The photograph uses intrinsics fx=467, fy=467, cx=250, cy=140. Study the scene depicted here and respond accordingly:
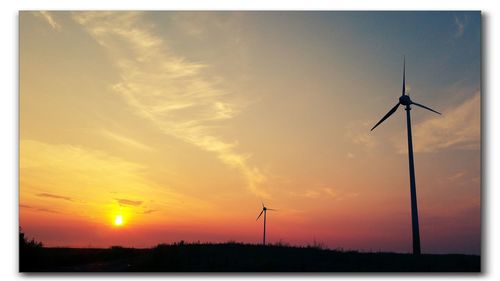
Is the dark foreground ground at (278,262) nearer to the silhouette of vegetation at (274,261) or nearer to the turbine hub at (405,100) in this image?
the silhouette of vegetation at (274,261)

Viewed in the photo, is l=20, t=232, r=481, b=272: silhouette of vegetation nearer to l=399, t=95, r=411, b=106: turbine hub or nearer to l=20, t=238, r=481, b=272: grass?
l=20, t=238, r=481, b=272: grass

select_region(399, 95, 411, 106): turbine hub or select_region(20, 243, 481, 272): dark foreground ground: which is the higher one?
select_region(399, 95, 411, 106): turbine hub

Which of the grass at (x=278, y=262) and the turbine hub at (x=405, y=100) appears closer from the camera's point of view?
the grass at (x=278, y=262)

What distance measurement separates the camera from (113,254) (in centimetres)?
2739

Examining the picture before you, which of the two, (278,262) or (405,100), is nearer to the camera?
(278,262)

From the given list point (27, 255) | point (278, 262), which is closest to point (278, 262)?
point (278, 262)

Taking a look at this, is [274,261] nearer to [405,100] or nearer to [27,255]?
[27,255]

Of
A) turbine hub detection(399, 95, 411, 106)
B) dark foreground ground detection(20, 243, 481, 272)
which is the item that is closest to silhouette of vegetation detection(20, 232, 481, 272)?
dark foreground ground detection(20, 243, 481, 272)

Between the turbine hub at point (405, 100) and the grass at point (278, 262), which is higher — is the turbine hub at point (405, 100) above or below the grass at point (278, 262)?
above

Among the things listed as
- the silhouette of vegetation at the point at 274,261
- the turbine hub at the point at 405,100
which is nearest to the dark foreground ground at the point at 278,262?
the silhouette of vegetation at the point at 274,261

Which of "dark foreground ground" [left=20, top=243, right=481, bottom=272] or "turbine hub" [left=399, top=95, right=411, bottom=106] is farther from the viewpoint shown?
"turbine hub" [left=399, top=95, right=411, bottom=106]
